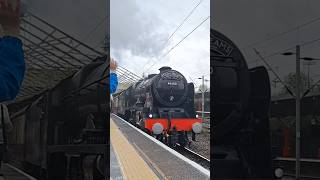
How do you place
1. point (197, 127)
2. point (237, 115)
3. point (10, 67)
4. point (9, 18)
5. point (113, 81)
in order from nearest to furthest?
1. point (10, 67)
2. point (9, 18)
3. point (113, 81)
4. point (197, 127)
5. point (237, 115)

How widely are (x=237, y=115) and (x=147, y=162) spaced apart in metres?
0.58

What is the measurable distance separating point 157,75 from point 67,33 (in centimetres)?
51

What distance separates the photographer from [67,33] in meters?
2.05

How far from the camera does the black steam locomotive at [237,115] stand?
7.14 ft

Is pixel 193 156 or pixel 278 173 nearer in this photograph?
pixel 193 156

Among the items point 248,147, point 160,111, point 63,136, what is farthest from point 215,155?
point 63,136


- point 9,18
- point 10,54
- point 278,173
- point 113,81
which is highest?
point 9,18

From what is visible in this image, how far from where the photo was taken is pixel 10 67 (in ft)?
5.60

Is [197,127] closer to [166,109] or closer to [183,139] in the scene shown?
[183,139]

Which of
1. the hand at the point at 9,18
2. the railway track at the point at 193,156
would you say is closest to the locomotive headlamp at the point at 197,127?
the railway track at the point at 193,156

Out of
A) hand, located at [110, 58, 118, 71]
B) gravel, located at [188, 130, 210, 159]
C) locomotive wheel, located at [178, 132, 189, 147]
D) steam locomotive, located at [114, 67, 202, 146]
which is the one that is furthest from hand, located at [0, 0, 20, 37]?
gravel, located at [188, 130, 210, 159]

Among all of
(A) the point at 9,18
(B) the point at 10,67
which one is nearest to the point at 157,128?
(B) the point at 10,67

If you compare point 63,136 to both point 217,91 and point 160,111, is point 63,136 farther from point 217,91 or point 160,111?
point 217,91

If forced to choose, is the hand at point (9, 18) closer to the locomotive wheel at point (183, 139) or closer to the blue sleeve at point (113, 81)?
the blue sleeve at point (113, 81)
